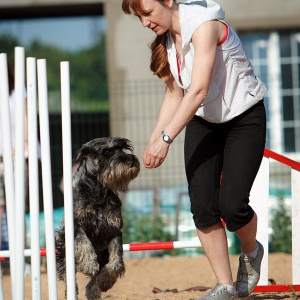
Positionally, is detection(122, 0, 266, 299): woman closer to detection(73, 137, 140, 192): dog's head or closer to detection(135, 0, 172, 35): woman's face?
detection(135, 0, 172, 35): woman's face

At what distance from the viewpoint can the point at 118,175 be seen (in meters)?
4.98

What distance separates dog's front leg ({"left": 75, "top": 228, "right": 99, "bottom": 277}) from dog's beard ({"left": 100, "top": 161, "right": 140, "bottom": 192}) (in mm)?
357

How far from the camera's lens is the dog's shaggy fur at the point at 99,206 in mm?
5031

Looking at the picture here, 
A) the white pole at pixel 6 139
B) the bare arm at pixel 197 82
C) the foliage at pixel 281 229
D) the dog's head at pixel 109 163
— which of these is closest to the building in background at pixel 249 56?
the foliage at pixel 281 229

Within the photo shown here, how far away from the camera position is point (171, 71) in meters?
4.39

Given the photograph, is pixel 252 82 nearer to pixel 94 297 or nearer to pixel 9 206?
pixel 9 206

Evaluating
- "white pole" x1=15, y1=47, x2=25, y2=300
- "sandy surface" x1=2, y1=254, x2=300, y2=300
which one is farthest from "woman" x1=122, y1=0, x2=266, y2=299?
"sandy surface" x1=2, y1=254, x2=300, y2=300

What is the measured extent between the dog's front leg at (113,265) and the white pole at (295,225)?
131cm

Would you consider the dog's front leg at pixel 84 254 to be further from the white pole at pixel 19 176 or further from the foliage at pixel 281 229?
the foliage at pixel 281 229

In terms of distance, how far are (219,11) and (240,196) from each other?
1.01 meters

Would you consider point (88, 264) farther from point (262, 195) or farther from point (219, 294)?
point (262, 195)

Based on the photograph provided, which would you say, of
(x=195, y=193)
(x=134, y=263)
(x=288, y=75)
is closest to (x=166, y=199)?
(x=134, y=263)

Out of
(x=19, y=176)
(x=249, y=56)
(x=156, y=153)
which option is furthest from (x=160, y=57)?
(x=249, y=56)

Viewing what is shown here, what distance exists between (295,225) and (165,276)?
2.55 meters
